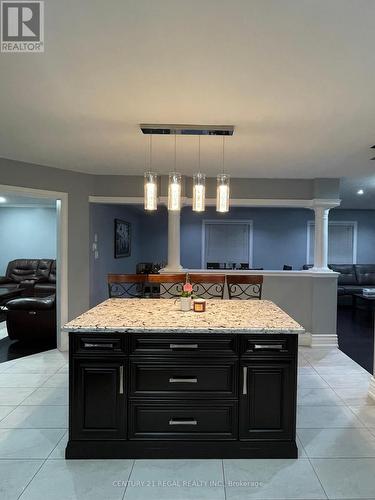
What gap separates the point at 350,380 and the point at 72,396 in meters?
2.89

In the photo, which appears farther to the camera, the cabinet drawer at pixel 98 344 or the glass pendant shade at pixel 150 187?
the glass pendant shade at pixel 150 187

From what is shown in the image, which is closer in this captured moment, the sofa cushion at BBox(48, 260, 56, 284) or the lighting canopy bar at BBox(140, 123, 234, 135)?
the lighting canopy bar at BBox(140, 123, 234, 135)

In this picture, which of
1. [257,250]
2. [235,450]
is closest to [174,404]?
[235,450]

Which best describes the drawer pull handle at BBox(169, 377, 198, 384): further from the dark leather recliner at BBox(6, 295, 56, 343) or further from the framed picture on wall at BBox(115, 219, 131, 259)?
the framed picture on wall at BBox(115, 219, 131, 259)

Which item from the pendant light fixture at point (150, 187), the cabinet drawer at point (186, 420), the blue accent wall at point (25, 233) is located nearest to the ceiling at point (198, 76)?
the pendant light fixture at point (150, 187)

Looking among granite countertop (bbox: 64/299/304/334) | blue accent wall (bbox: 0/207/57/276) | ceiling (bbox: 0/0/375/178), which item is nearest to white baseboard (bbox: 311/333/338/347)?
granite countertop (bbox: 64/299/304/334)

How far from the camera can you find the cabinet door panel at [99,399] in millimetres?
2195

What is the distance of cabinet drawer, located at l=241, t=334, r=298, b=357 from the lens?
2.21m

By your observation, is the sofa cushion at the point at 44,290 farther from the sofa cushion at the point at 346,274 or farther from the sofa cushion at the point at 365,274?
the sofa cushion at the point at 365,274

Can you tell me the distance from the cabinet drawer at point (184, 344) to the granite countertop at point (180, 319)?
0.08 meters

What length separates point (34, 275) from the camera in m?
7.98

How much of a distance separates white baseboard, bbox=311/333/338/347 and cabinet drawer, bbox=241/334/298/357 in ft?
9.09

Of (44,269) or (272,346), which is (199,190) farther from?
(44,269)

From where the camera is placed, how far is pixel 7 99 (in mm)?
2266
